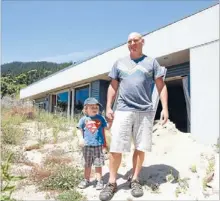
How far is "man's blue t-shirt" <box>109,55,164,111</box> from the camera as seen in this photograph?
371cm

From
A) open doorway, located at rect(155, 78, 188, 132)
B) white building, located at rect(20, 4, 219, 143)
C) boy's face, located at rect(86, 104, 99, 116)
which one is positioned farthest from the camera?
open doorway, located at rect(155, 78, 188, 132)

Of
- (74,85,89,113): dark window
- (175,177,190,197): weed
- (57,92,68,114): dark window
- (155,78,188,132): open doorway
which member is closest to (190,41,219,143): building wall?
(175,177,190,197): weed

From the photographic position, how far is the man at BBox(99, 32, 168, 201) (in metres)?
3.68

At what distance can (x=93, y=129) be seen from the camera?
164 inches

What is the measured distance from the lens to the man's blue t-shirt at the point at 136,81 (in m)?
3.71

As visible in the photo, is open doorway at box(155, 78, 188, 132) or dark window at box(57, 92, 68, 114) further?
dark window at box(57, 92, 68, 114)

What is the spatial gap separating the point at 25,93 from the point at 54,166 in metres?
24.4

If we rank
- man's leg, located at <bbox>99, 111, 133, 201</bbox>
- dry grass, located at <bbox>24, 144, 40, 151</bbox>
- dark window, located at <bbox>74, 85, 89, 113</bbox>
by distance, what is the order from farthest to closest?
dark window, located at <bbox>74, 85, 89, 113</bbox>
dry grass, located at <bbox>24, 144, 40, 151</bbox>
man's leg, located at <bbox>99, 111, 133, 201</bbox>

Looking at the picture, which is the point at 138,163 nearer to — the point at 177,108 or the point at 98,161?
the point at 98,161

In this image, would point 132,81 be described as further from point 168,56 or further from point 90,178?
point 168,56

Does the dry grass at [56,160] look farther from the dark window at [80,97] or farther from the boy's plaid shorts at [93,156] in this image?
the dark window at [80,97]

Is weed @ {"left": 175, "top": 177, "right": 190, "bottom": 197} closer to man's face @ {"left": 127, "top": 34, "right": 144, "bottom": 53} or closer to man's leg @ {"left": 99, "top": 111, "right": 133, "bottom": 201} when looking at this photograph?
man's leg @ {"left": 99, "top": 111, "right": 133, "bottom": 201}

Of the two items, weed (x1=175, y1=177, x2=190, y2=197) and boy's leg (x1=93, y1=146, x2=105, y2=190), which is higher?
boy's leg (x1=93, y1=146, x2=105, y2=190)

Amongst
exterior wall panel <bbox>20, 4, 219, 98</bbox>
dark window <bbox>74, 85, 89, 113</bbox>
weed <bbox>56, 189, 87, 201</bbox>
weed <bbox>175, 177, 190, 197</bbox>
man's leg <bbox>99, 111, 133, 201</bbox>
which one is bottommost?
weed <bbox>56, 189, 87, 201</bbox>
